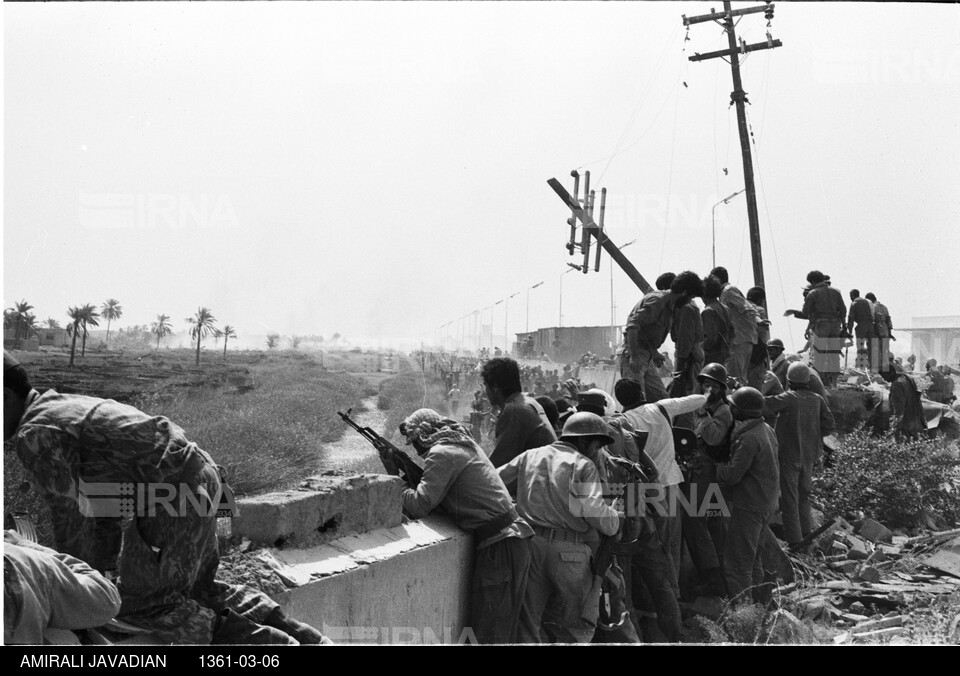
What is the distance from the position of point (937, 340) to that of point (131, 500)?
856 inches

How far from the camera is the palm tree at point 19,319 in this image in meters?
8.31

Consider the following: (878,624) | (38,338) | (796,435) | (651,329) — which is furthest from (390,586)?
(38,338)

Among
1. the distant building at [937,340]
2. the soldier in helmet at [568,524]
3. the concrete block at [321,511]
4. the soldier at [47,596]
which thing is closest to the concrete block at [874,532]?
the soldier in helmet at [568,524]

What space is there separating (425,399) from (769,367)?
6101 millimetres

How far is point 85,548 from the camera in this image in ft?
10.3

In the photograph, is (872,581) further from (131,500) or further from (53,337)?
(53,337)

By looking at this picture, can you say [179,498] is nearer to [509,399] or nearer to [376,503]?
[376,503]

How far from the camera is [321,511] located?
4.09 m

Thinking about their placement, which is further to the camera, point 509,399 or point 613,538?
point 509,399

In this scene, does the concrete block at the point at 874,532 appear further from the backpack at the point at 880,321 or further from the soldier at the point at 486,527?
the soldier at the point at 486,527

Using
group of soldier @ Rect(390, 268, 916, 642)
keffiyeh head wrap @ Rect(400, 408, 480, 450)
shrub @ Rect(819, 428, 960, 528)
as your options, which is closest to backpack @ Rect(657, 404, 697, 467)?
group of soldier @ Rect(390, 268, 916, 642)

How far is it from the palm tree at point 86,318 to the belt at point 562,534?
625 centimetres
